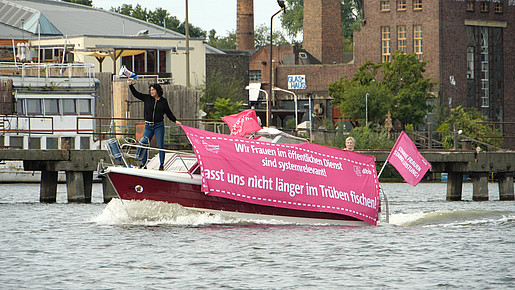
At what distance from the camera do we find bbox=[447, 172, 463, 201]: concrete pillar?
139ft

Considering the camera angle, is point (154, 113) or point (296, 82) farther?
point (296, 82)

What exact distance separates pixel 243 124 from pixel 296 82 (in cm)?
7457

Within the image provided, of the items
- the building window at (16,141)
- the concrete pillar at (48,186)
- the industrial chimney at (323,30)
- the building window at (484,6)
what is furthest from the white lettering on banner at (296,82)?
the concrete pillar at (48,186)

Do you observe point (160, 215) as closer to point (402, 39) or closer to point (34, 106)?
point (34, 106)

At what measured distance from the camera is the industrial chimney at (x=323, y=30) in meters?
111

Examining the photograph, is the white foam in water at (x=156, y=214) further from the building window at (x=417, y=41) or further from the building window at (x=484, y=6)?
the building window at (x=484, y=6)

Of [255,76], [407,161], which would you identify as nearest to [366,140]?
[255,76]

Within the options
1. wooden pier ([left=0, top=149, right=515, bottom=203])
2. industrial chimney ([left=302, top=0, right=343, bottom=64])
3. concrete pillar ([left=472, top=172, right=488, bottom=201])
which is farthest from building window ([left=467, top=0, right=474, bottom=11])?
concrete pillar ([left=472, top=172, right=488, bottom=201])

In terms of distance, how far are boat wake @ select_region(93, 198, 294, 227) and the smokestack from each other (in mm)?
85230

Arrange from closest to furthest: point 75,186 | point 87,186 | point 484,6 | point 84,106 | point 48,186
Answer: point 75,186
point 48,186
point 87,186
point 84,106
point 484,6

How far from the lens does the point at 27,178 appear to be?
55.2m

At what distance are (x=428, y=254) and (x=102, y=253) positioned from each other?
7.00m

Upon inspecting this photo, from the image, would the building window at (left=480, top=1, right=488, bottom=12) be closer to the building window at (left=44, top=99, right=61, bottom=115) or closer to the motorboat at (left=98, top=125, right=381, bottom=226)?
the building window at (left=44, top=99, right=61, bottom=115)

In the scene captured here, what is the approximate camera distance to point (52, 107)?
50062 mm
